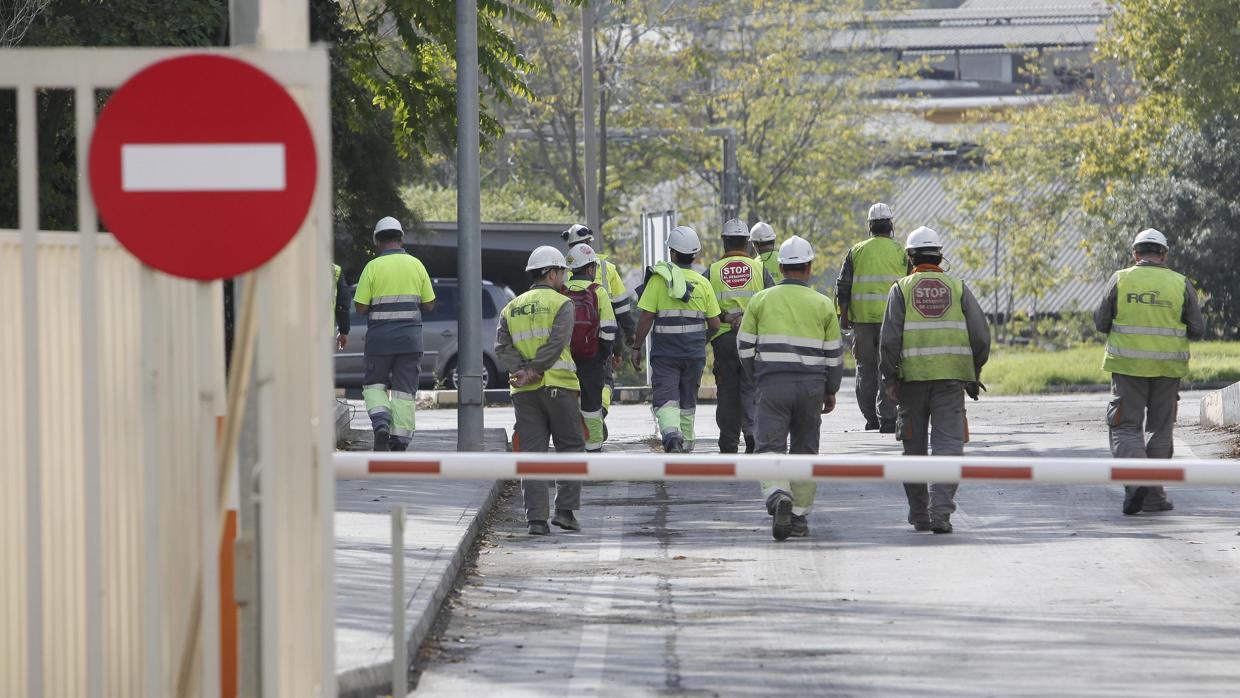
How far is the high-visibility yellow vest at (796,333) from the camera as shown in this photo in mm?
11375

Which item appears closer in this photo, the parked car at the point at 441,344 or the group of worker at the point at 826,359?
the group of worker at the point at 826,359

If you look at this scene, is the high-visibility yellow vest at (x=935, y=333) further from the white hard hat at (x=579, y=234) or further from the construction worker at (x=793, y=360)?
the white hard hat at (x=579, y=234)

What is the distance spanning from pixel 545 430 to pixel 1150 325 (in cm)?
389

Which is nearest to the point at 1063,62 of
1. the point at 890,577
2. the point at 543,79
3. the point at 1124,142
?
the point at 543,79

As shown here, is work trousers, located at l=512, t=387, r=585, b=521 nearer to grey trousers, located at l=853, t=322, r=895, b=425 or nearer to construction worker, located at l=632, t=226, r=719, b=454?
construction worker, located at l=632, t=226, r=719, b=454

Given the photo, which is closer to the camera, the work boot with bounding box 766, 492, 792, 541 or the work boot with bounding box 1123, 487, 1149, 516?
the work boot with bounding box 766, 492, 792, 541

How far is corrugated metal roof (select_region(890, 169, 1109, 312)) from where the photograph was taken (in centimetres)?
4359

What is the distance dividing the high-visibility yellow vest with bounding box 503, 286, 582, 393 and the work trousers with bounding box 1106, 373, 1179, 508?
353cm

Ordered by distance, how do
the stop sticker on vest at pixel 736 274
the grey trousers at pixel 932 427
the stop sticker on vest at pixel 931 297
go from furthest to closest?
the stop sticker on vest at pixel 736 274
the stop sticker on vest at pixel 931 297
the grey trousers at pixel 932 427

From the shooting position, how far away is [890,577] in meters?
9.66

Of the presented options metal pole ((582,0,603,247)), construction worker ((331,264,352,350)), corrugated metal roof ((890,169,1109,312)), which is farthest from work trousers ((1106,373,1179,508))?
corrugated metal roof ((890,169,1109,312))

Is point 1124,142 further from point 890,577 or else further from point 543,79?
point 890,577

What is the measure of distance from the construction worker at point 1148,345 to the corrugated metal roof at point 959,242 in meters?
28.7

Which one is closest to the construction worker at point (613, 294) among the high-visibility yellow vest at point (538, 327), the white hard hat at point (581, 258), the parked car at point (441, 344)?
the white hard hat at point (581, 258)
